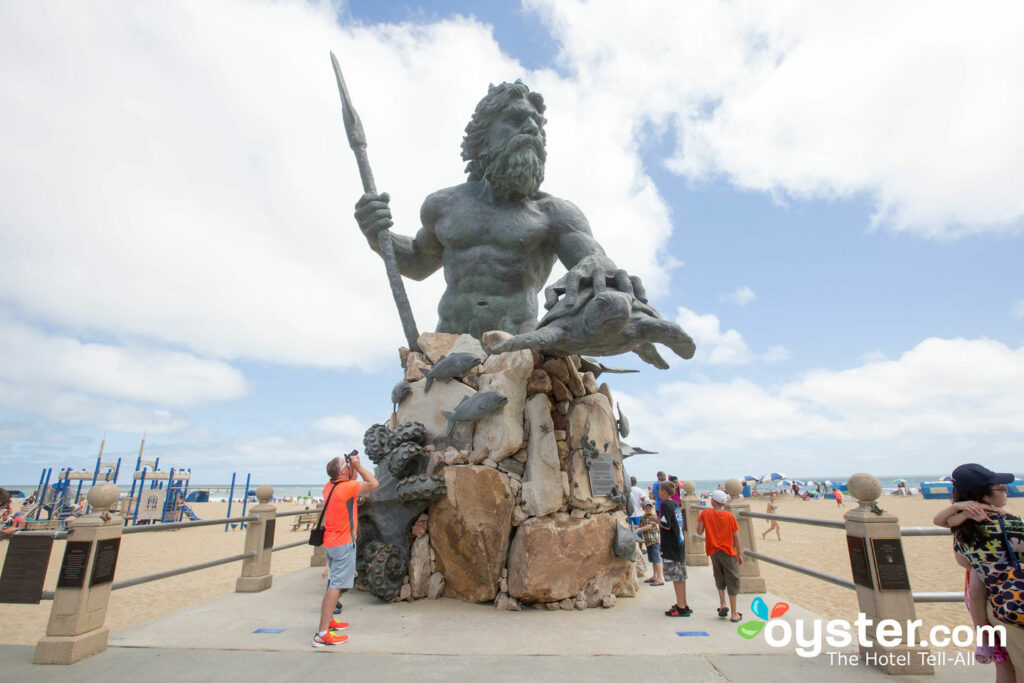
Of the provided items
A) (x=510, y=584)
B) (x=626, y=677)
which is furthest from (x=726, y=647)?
(x=510, y=584)

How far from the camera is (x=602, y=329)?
327 cm

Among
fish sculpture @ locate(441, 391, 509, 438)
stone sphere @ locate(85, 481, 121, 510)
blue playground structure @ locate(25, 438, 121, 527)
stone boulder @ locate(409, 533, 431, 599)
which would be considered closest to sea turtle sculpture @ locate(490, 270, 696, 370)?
fish sculpture @ locate(441, 391, 509, 438)

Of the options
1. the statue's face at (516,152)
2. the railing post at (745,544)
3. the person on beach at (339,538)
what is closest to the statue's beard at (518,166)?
the statue's face at (516,152)

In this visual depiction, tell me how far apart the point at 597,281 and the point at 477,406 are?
5.00 feet

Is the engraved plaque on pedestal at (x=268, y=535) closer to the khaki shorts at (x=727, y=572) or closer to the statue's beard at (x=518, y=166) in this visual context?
the statue's beard at (x=518, y=166)

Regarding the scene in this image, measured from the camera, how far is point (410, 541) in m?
4.36

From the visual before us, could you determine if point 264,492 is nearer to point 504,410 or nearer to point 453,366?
point 453,366

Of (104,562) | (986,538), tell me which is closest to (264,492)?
(104,562)

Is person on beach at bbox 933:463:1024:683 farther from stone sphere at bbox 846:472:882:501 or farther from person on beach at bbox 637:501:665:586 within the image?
person on beach at bbox 637:501:665:586

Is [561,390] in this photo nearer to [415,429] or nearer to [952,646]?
[415,429]

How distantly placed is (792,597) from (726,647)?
15.0 feet

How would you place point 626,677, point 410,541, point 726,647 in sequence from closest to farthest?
point 626,677 < point 726,647 < point 410,541

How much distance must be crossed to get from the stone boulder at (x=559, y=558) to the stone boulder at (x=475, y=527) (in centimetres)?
16

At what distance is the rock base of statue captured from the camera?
403cm
